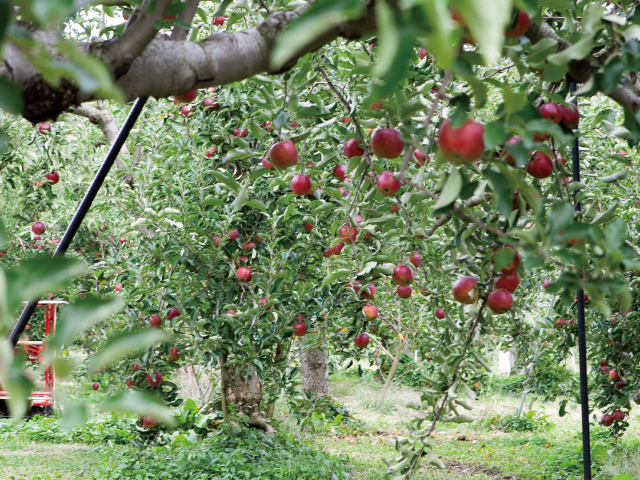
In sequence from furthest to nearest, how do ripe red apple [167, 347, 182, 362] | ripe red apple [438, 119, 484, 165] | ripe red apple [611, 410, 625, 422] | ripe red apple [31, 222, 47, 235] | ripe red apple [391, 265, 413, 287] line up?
ripe red apple [31, 222, 47, 235]
ripe red apple [611, 410, 625, 422]
ripe red apple [167, 347, 182, 362]
ripe red apple [391, 265, 413, 287]
ripe red apple [438, 119, 484, 165]

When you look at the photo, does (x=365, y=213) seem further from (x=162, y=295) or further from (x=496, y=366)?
(x=496, y=366)

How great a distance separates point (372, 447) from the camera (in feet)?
18.0

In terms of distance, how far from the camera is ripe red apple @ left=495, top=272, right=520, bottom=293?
1330 millimetres

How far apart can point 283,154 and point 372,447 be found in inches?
184

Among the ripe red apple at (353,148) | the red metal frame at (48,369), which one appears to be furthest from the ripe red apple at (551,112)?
the red metal frame at (48,369)

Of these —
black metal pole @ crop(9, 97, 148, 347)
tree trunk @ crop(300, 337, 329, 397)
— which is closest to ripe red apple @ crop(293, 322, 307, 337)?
black metal pole @ crop(9, 97, 148, 347)

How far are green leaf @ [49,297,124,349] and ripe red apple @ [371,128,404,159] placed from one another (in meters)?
0.85

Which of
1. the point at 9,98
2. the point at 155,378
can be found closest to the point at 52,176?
the point at 155,378

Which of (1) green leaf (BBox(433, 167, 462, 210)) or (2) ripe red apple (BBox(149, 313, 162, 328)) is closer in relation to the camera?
(1) green leaf (BBox(433, 167, 462, 210))

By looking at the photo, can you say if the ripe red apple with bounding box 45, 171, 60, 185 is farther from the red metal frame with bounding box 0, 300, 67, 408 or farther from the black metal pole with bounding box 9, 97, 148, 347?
the red metal frame with bounding box 0, 300, 67, 408

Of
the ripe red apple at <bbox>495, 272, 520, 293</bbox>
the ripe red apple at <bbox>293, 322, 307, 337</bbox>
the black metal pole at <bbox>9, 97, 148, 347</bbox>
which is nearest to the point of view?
the ripe red apple at <bbox>495, 272, 520, 293</bbox>

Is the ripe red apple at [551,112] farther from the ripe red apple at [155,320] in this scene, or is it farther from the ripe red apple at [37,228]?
the ripe red apple at [37,228]

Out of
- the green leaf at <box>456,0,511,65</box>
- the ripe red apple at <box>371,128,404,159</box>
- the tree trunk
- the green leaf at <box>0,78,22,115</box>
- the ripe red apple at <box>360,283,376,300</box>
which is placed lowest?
the tree trunk

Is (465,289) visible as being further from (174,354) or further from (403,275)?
(174,354)
